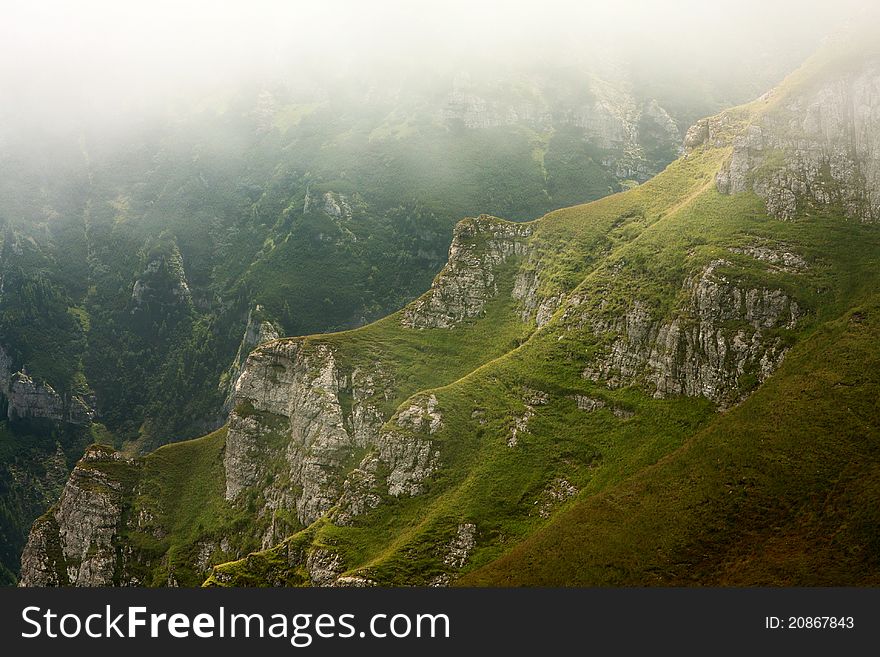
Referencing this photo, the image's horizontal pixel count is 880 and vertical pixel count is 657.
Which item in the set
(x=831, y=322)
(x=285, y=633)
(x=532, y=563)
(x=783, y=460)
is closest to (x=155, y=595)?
(x=285, y=633)

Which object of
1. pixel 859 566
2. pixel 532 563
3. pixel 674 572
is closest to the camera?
pixel 859 566

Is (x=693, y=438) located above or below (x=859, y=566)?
above

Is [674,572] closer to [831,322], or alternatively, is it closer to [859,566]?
[859,566]

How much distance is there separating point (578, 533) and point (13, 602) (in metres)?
102

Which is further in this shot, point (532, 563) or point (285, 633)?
point (532, 563)

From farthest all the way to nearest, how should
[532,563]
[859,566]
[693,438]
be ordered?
[693,438], [532,563], [859,566]

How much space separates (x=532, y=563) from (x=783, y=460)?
47.5m

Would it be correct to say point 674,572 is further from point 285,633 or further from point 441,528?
point 285,633

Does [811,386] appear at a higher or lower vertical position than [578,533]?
higher

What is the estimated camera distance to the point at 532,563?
177 meters

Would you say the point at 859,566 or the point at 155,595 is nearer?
the point at 155,595

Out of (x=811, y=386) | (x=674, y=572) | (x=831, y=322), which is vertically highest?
(x=831, y=322)

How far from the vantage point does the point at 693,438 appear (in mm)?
192500

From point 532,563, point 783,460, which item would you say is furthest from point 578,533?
point 783,460
